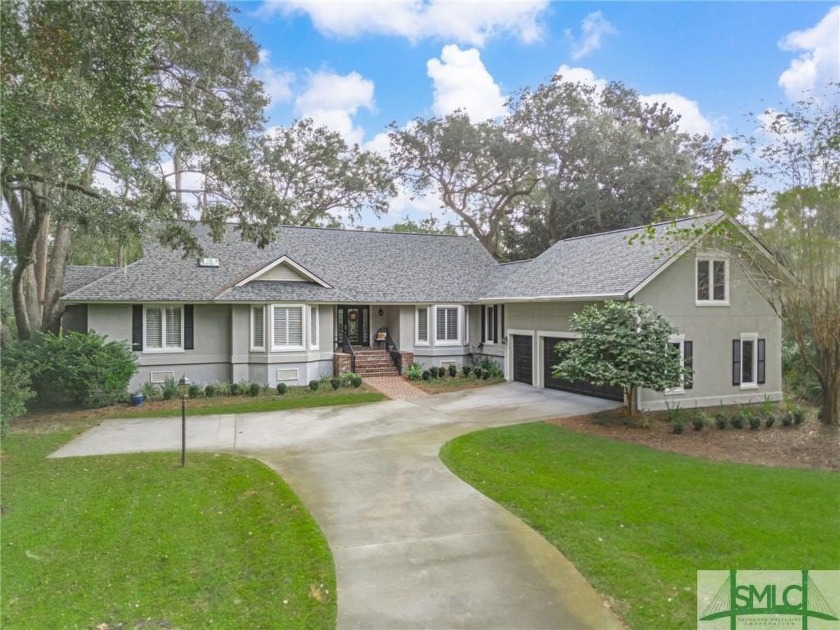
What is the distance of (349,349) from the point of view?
2177 centimetres

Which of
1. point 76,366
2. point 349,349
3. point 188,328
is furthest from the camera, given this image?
point 349,349

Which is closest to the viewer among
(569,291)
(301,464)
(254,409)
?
(301,464)

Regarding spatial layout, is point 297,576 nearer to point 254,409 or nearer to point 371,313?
point 254,409

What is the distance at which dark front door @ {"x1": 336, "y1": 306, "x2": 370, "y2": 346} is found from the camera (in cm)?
2388

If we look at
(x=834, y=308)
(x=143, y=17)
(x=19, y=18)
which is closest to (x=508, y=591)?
(x=143, y=17)

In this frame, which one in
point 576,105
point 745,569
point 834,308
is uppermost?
point 576,105

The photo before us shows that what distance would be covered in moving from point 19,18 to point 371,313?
17331 mm

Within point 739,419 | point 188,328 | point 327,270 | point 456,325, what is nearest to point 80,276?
point 188,328

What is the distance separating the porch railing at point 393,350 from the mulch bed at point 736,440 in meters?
9.16

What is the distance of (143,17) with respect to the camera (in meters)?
8.21

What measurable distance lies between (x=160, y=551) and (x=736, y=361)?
57.8 ft

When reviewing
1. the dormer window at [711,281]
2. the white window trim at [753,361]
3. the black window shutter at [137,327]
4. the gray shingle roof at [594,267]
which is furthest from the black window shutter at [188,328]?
the white window trim at [753,361]

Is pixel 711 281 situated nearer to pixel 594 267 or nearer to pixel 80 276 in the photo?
pixel 594 267

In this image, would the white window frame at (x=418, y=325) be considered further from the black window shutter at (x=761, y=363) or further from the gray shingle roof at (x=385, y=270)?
the black window shutter at (x=761, y=363)
